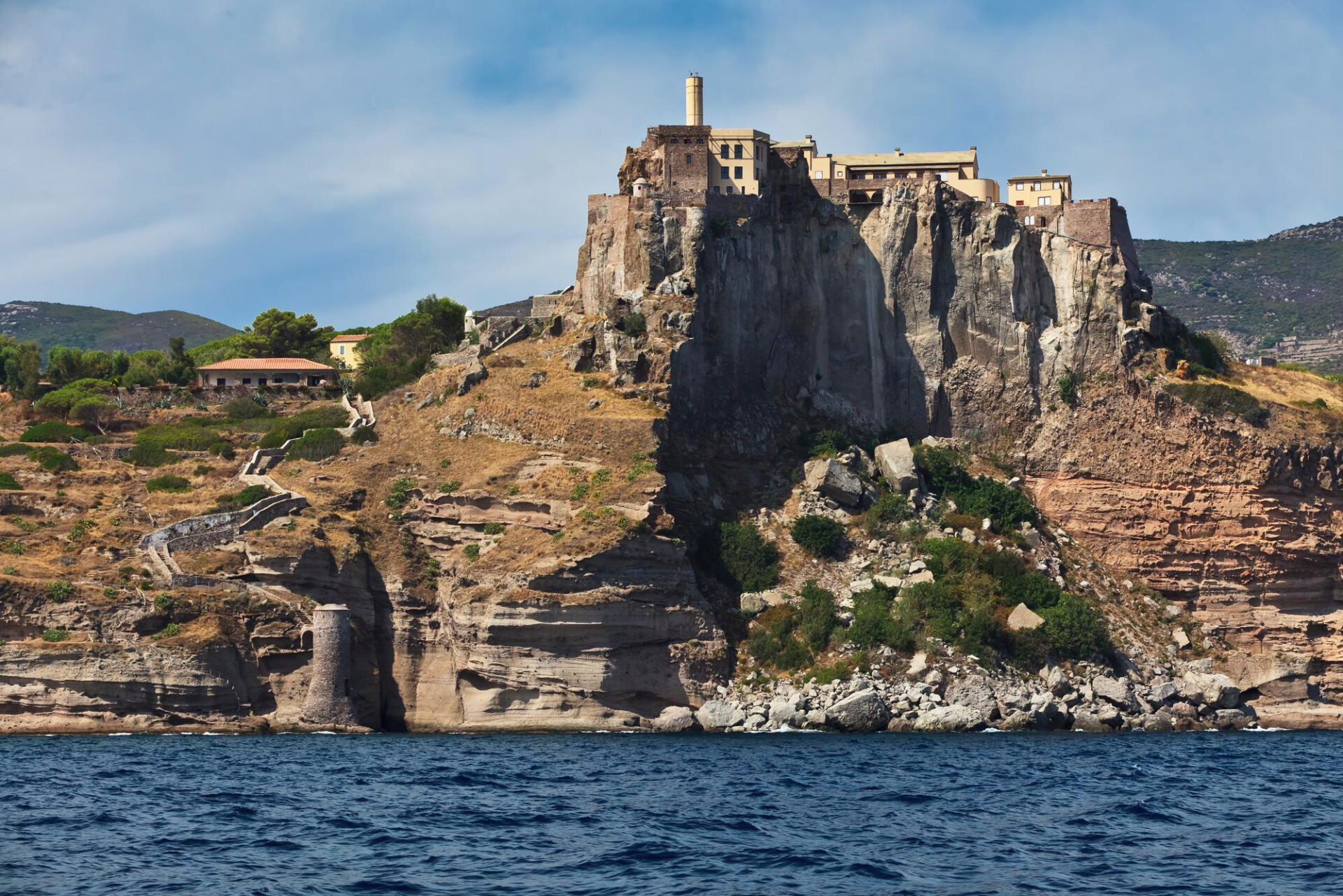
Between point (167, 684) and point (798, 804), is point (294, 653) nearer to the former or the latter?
point (167, 684)

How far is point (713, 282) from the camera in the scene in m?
75.9

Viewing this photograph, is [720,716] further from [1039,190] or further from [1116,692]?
[1039,190]

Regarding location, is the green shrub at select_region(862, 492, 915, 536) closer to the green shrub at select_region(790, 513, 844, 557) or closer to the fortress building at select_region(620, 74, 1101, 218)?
the green shrub at select_region(790, 513, 844, 557)

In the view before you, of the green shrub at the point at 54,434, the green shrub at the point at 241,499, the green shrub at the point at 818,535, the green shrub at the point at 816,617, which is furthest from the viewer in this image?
the green shrub at the point at 54,434

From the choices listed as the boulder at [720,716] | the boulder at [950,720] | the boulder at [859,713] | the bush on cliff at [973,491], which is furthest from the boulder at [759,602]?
the bush on cliff at [973,491]

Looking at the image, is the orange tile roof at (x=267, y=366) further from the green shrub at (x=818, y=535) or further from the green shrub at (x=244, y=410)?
the green shrub at (x=818, y=535)

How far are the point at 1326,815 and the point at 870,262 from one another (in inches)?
1780

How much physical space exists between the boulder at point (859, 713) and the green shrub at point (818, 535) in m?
9.80

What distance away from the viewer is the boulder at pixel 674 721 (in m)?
61.9

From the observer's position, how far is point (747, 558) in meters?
70.1

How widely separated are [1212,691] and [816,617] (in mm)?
14227

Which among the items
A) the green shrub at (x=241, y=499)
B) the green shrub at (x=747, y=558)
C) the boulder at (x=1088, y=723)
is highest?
the green shrub at (x=241, y=499)

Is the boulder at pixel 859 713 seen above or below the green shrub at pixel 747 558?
below

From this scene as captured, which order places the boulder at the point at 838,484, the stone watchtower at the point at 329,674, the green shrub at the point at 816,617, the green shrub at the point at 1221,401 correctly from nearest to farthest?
the stone watchtower at the point at 329,674
the green shrub at the point at 816,617
the boulder at the point at 838,484
the green shrub at the point at 1221,401
